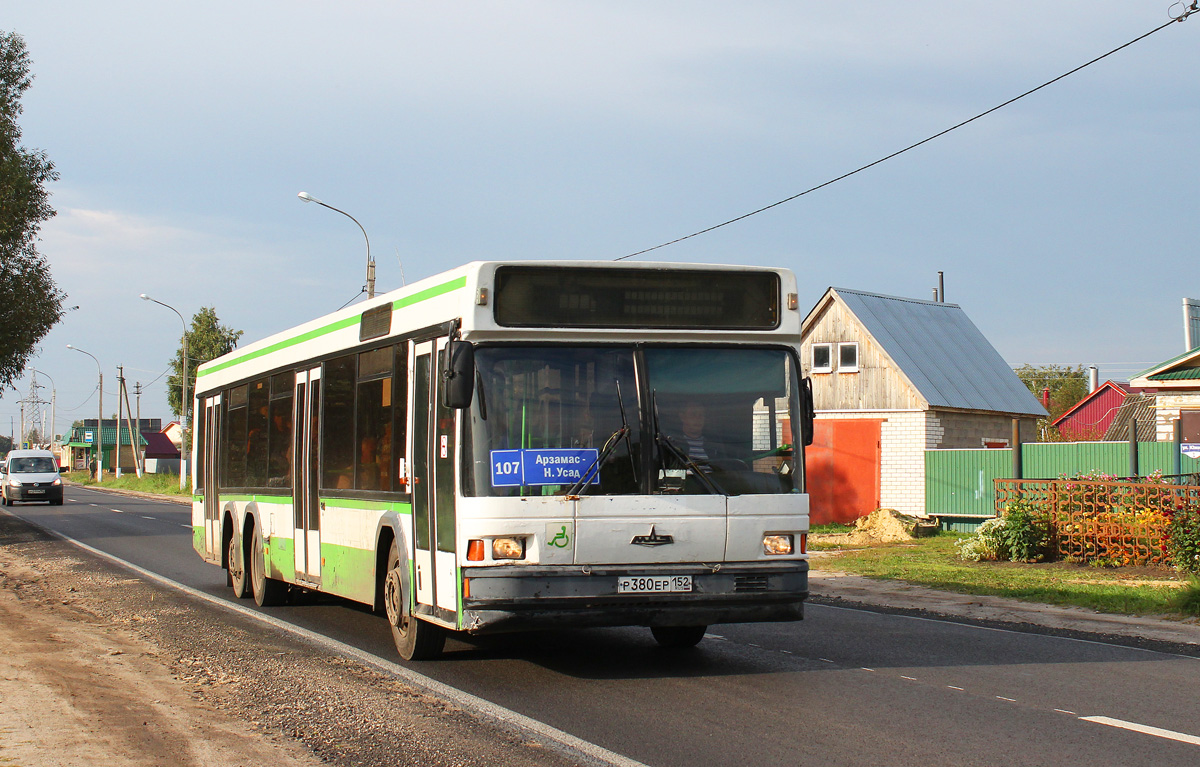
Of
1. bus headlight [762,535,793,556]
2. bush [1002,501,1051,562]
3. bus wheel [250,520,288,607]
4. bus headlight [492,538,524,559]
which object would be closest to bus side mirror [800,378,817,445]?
bus headlight [762,535,793,556]

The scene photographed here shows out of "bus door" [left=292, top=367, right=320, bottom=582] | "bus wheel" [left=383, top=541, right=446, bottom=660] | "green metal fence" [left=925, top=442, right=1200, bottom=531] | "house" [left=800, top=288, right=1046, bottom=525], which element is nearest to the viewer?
"bus wheel" [left=383, top=541, right=446, bottom=660]

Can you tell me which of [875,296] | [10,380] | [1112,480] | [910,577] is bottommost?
[910,577]

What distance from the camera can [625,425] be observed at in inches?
324

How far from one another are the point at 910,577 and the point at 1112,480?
12.8 feet

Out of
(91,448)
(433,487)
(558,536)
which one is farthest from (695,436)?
(91,448)

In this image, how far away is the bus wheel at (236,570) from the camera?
14424 mm

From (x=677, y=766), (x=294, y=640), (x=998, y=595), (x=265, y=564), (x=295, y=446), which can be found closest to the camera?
(x=677, y=766)

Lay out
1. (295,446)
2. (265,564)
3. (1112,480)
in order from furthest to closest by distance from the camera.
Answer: (1112,480)
(265,564)
(295,446)

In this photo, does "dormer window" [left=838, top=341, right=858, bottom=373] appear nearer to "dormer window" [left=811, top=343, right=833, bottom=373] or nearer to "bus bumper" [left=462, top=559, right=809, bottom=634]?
"dormer window" [left=811, top=343, right=833, bottom=373]

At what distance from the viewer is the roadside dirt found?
635cm

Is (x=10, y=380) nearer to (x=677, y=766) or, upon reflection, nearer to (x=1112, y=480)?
(x=1112, y=480)

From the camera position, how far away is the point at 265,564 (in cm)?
1351

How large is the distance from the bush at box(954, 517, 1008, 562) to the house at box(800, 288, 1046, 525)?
937cm

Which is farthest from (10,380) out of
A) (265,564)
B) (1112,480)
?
(1112,480)
